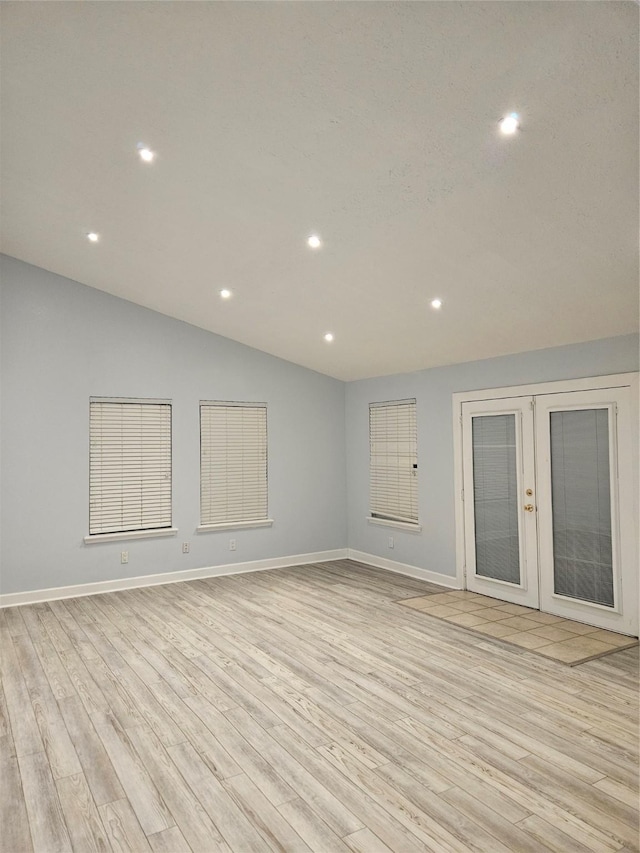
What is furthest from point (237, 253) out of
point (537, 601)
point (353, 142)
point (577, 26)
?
point (537, 601)

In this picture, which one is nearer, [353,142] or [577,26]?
[577,26]

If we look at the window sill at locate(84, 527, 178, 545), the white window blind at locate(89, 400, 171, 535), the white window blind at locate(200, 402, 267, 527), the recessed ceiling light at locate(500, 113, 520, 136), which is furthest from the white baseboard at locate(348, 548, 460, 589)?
the recessed ceiling light at locate(500, 113, 520, 136)

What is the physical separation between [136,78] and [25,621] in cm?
447

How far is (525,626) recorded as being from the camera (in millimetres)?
4848

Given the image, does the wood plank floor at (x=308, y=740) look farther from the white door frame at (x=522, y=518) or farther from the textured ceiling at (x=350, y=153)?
the textured ceiling at (x=350, y=153)

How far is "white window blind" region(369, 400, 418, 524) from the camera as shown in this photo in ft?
22.6

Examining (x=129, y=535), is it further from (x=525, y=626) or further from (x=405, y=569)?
(x=525, y=626)

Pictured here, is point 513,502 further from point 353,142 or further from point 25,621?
point 25,621

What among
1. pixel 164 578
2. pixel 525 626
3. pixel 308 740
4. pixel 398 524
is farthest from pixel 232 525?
pixel 308 740

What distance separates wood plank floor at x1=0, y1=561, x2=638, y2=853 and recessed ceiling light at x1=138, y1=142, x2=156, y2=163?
329cm

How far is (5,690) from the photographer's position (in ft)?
12.1

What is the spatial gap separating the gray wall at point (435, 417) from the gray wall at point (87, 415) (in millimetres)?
541

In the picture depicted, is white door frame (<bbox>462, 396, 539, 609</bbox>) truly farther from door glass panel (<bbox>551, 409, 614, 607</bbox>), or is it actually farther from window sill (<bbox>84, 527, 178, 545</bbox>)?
window sill (<bbox>84, 527, 178, 545</bbox>)

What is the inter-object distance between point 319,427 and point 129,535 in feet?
9.09
